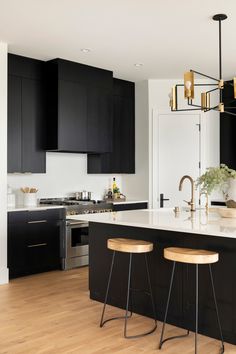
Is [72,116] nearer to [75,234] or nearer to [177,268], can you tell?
[75,234]

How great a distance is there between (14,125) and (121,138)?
196cm

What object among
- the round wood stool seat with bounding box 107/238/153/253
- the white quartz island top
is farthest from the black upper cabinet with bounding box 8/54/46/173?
the round wood stool seat with bounding box 107/238/153/253

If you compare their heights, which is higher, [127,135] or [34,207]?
[127,135]

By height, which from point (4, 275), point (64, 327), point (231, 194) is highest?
point (231, 194)

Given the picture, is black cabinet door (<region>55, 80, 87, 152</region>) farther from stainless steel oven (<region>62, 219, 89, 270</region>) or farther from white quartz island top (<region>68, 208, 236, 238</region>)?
white quartz island top (<region>68, 208, 236, 238</region>)

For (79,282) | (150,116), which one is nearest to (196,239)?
(79,282)

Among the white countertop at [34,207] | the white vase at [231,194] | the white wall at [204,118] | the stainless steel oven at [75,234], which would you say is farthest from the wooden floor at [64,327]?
the white wall at [204,118]

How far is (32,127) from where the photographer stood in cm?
563

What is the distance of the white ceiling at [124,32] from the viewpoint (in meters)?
3.90

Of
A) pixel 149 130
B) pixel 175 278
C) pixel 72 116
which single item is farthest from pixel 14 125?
pixel 175 278

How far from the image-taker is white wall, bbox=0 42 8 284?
498cm

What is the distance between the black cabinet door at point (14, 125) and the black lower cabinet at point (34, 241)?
2.24 ft

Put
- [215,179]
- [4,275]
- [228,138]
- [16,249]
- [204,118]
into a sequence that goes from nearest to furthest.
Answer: [215,179] → [4,275] → [16,249] → [204,118] → [228,138]

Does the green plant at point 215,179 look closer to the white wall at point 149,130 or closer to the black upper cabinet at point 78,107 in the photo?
the black upper cabinet at point 78,107
